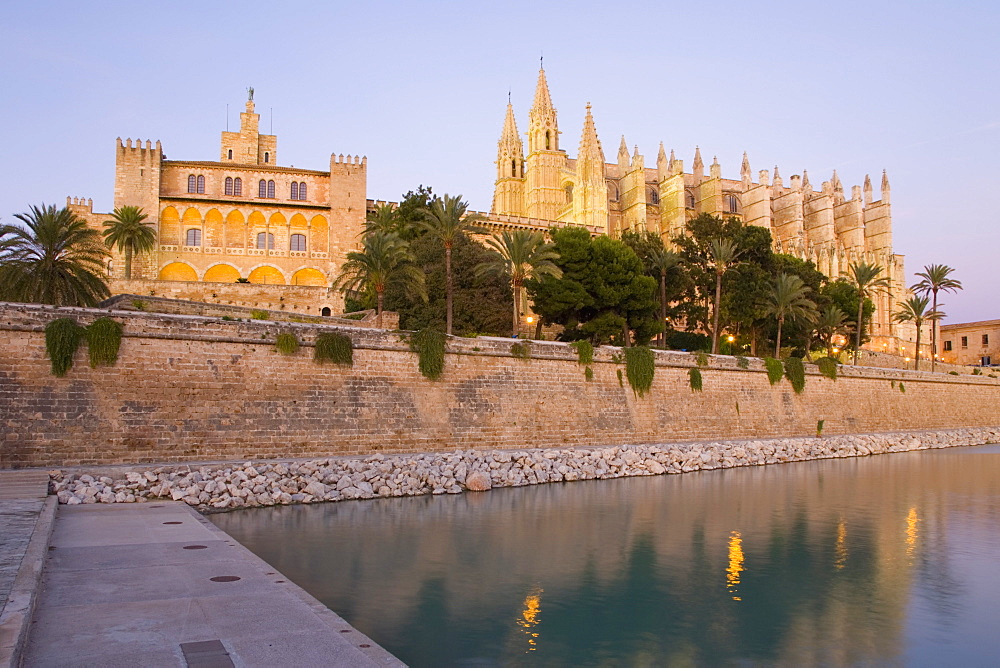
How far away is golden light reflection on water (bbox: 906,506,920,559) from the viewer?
11953 millimetres

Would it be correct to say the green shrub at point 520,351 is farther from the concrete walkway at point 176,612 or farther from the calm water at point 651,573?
the concrete walkway at point 176,612

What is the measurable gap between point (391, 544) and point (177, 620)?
18.2 feet

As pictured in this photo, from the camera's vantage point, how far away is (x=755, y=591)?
9.42 m

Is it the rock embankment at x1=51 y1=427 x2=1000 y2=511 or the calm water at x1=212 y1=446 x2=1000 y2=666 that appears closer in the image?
the calm water at x1=212 y1=446 x2=1000 y2=666

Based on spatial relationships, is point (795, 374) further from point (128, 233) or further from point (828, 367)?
point (128, 233)

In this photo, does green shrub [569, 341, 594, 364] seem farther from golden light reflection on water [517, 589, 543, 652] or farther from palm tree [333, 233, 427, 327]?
golden light reflection on water [517, 589, 543, 652]

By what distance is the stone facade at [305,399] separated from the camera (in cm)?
1489

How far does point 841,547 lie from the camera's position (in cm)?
1213

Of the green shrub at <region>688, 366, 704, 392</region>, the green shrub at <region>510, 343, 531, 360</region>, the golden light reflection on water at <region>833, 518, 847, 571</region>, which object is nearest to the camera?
the golden light reflection on water at <region>833, 518, 847, 571</region>

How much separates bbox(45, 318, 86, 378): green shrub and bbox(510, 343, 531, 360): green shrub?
34.8ft

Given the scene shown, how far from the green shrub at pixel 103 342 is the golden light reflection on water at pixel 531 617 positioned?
34.2 feet

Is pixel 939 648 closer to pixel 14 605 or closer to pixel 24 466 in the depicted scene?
pixel 14 605

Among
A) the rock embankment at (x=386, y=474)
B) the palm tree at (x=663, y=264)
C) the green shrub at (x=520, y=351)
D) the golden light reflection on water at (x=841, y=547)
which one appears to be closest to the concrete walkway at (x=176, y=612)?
the rock embankment at (x=386, y=474)

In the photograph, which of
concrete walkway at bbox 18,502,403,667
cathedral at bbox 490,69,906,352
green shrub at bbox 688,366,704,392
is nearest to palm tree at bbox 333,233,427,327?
green shrub at bbox 688,366,704,392
